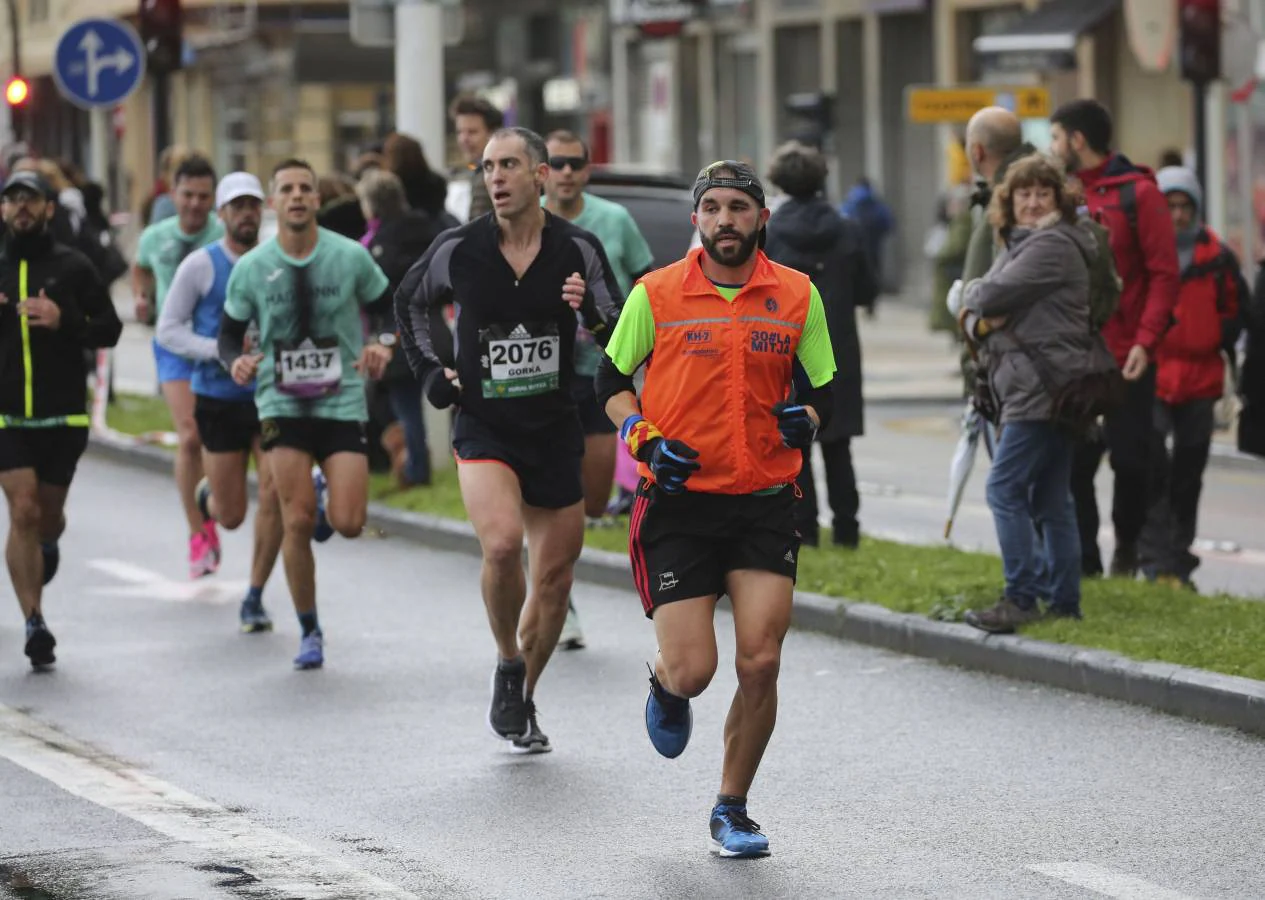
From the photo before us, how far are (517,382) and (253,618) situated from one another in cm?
315

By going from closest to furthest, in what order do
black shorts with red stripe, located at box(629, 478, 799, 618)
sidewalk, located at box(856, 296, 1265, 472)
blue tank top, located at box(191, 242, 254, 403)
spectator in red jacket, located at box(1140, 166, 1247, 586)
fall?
black shorts with red stripe, located at box(629, 478, 799, 618), blue tank top, located at box(191, 242, 254, 403), spectator in red jacket, located at box(1140, 166, 1247, 586), sidewalk, located at box(856, 296, 1265, 472)

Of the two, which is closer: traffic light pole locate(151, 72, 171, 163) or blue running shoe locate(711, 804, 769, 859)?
blue running shoe locate(711, 804, 769, 859)

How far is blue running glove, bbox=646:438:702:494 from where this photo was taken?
714 centimetres

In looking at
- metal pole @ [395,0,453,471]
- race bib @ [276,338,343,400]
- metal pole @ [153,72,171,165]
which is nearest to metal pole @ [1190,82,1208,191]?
metal pole @ [395,0,453,471]

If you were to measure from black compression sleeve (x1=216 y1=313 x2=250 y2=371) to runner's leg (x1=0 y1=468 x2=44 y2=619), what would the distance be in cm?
89

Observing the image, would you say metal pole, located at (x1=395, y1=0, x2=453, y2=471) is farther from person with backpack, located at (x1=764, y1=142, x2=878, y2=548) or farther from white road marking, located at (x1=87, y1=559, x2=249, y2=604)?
person with backpack, located at (x1=764, y1=142, x2=878, y2=548)

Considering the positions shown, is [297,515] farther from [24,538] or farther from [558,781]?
[558,781]

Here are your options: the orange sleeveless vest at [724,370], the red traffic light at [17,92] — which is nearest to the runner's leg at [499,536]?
the orange sleeveless vest at [724,370]

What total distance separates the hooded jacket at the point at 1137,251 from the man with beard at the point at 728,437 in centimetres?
433

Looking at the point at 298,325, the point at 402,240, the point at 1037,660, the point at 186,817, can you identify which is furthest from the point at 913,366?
the point at 186,817

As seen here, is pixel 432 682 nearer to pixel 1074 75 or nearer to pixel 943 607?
pixel 943 607

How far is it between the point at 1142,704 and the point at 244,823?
10.9ft

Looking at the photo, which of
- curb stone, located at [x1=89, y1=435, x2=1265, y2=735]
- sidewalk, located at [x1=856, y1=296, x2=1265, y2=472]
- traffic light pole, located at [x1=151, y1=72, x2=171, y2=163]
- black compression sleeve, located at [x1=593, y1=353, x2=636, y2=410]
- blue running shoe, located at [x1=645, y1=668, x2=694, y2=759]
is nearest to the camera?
black compression sleeve, located at [x1=593, y1=353, x2=636, y2=410]

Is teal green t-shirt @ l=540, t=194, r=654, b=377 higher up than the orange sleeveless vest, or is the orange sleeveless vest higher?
teal green t-shirt @ l=540, t=194, r=654, b=377
